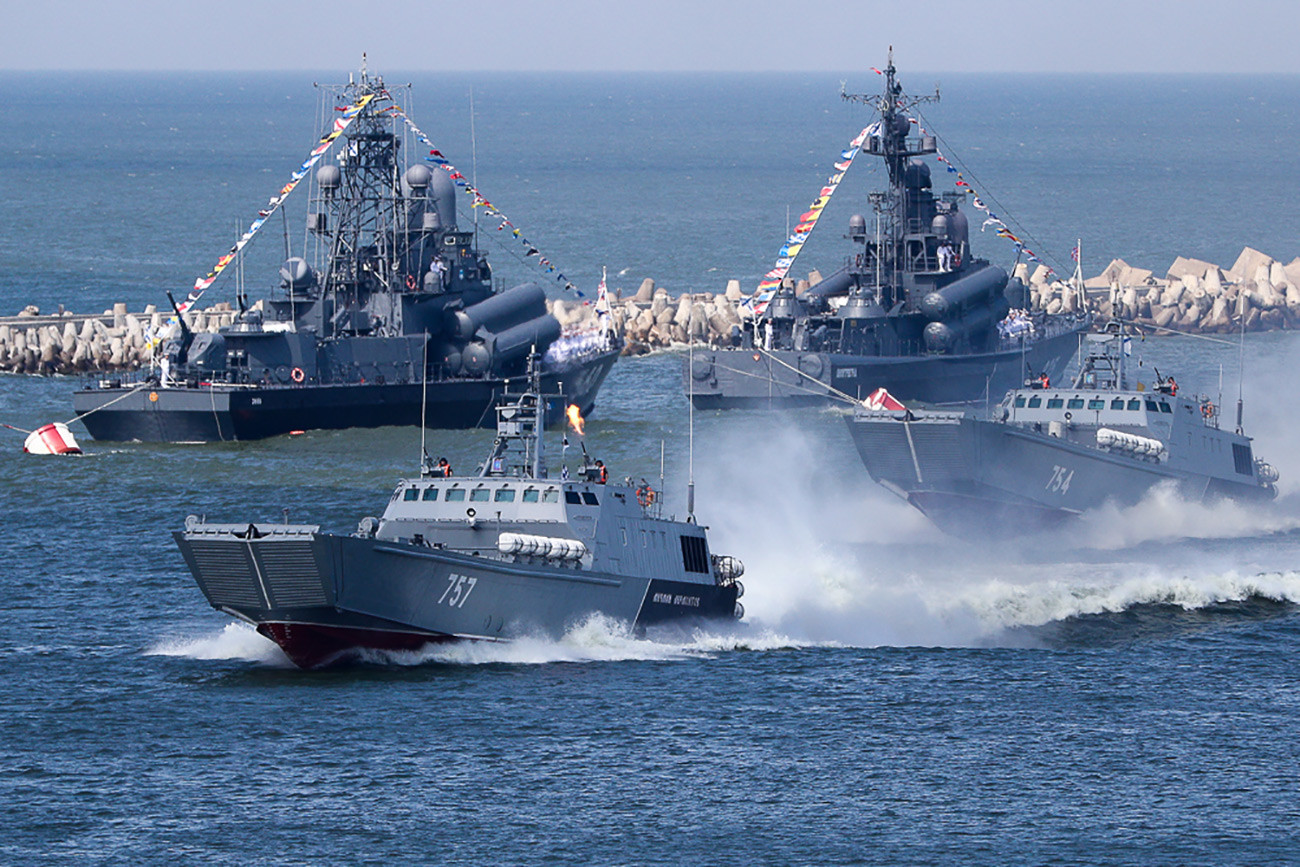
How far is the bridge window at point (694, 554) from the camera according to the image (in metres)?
43.5

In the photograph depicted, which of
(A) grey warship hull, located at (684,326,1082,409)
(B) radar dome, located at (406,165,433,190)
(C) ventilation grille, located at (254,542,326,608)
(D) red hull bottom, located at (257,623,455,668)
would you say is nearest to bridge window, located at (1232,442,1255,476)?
(A) grey warship hull, located at (684,326,1082,409)

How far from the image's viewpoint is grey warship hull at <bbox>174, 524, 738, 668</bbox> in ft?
122

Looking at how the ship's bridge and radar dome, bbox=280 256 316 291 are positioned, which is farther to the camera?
radar dome, bbox=280 256 316 291

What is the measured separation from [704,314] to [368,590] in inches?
2266

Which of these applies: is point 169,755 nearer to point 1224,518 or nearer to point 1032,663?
point 1032,663

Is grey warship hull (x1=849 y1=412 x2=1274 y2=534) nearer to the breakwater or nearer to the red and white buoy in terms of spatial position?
the red and white buoy

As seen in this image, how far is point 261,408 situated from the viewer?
69.1m

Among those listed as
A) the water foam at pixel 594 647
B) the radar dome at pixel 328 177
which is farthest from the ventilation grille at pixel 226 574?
the radar dome at pixel 328 177

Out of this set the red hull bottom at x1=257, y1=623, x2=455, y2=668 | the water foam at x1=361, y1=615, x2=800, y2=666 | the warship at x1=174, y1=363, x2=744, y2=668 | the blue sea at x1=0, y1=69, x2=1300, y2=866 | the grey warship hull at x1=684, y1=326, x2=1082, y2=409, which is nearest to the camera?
the blue sea at x1=0, y1=69, x2=1300, y2=866

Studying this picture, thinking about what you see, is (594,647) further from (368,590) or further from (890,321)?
(890,321)

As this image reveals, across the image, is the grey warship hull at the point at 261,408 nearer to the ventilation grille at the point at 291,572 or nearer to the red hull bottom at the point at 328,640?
the red hull bottom at the point at 328,640

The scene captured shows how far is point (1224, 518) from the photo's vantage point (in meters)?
59.0

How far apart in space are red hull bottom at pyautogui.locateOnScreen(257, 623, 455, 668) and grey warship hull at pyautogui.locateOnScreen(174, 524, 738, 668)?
0.02 metres

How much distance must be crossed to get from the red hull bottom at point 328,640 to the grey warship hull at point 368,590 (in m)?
0.02
